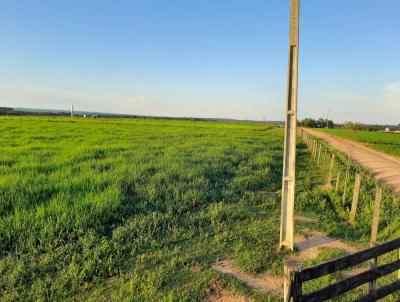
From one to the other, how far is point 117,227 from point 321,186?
7.57m

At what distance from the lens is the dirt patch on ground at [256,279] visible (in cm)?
442

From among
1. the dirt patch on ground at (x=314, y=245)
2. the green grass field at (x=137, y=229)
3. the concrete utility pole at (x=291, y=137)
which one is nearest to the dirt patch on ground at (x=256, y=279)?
the green grass field at (x=137, y=229)

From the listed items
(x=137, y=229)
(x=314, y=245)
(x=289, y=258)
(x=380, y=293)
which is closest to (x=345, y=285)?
(x=380, y=293)

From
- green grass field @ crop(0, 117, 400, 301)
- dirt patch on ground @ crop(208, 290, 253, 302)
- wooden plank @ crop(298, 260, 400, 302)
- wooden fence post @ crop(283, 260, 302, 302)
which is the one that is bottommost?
dirt patch on ground @ crop(208, 290, 253, 302)

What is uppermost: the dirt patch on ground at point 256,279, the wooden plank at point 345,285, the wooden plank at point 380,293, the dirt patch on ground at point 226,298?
the wooden plank at point 345,285

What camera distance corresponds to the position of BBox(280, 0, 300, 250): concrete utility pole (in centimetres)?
529

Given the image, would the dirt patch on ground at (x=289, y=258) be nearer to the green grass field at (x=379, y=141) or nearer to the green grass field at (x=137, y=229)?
the green grass field at (x=137, y=229)

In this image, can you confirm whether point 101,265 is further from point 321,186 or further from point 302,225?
point 321,186

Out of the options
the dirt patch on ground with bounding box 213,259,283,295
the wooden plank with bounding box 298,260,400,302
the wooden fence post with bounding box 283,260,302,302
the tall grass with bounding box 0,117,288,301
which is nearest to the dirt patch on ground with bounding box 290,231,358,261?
the tall grass with bounding box 0,117,288,301

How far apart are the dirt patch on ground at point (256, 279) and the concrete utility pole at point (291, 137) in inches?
41.9

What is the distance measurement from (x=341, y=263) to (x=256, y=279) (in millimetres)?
2010

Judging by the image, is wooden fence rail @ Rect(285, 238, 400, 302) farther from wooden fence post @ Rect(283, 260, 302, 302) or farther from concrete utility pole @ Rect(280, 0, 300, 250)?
concrete utility pole @ Rect(280, 0, 300, 250)

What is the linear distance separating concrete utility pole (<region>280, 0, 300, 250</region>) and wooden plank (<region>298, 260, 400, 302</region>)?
7.01ft

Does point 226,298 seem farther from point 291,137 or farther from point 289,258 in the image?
point 291,137
